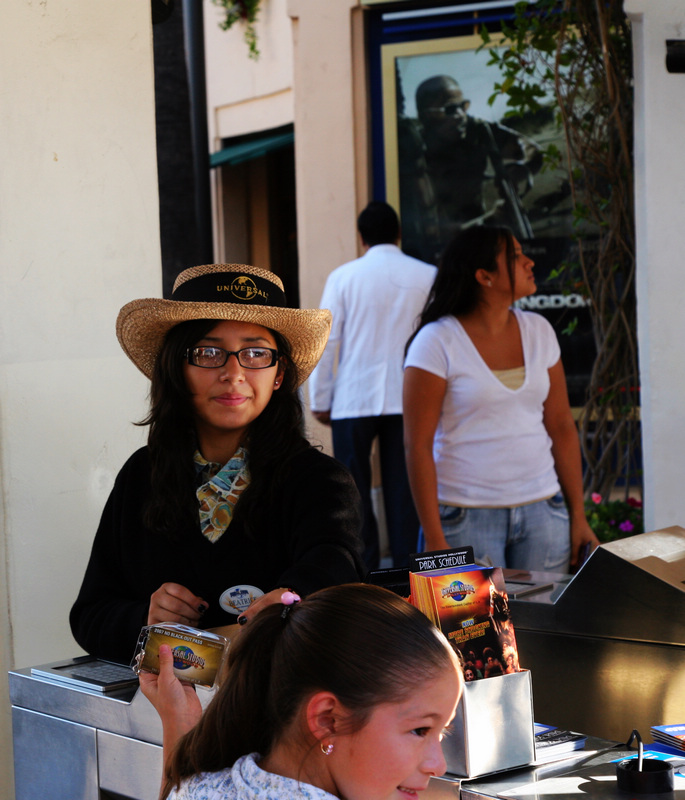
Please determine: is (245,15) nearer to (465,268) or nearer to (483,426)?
(465,268)

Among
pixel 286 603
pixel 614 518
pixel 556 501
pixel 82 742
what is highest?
pixel 286 603

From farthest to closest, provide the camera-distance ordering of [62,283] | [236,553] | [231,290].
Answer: [62,283] < [231,290] < [236,553]

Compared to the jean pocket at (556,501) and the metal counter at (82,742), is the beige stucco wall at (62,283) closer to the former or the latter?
the metal counter at (82,742)

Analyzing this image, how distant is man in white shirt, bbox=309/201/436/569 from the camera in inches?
201

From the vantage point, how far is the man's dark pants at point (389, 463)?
16.5 feet

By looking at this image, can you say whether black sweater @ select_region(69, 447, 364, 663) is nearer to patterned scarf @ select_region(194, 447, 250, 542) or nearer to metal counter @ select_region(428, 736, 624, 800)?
patterned scarf @ select_region(194, 447, 250, 542)

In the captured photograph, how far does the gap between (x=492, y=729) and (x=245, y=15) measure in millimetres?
8560

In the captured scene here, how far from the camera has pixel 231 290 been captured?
228 centimetres

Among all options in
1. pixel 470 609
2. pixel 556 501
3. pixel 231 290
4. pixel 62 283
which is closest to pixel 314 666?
pixel 470 609

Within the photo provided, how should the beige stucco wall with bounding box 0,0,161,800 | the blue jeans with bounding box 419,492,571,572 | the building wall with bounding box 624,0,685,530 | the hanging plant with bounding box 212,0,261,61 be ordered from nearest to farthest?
the beige stucco wall with bounding box 0,0,161,800, the blue jeans with bounding box 419,492,571,572, the building wall with bounding box 624,0,685,530, the hanging plant with bounding box 212,0,261,61

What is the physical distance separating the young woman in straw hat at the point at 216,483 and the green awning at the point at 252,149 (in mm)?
6863

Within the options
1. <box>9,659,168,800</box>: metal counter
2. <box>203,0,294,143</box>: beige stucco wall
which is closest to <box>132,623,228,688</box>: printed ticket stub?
<box>9,659,168,800</box>: metal counter

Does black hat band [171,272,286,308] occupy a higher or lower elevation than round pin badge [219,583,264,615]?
higher

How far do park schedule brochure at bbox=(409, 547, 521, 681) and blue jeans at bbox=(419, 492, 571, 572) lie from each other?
1.57 m
